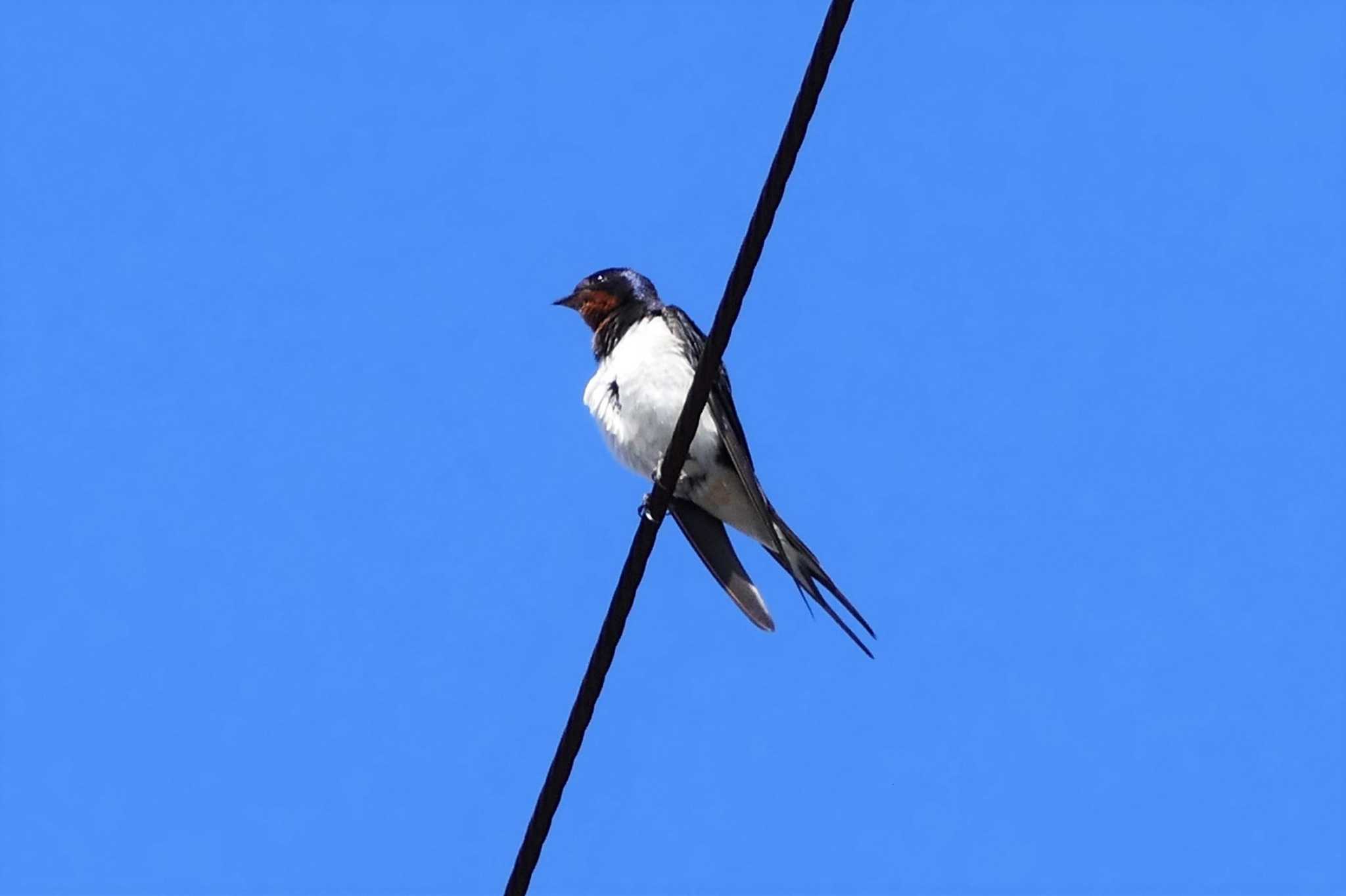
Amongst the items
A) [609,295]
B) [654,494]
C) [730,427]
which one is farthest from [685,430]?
[609,295]

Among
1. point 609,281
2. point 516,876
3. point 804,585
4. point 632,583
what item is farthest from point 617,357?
point 516,876

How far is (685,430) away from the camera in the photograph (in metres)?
3.98

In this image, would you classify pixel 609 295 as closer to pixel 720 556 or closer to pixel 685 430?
pixel 720 556

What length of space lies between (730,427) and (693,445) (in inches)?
7.3

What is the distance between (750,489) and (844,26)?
2236 mm

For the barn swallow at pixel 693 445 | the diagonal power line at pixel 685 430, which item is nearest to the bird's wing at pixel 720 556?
the barn swallow at pixel 693 445

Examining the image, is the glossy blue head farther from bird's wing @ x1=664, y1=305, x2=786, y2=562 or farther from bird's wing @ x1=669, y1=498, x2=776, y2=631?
bird's wing @ x1=669, y1=498, x2=776, y2=631

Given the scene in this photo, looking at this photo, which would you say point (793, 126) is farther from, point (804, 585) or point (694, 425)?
point (804, 585)

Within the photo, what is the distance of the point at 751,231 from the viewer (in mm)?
3475

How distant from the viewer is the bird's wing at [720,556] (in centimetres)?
527

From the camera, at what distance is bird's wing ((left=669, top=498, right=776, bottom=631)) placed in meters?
5.27

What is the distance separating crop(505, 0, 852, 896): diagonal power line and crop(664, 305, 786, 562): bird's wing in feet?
3.99

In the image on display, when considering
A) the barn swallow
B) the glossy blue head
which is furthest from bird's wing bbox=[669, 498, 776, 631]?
the glossy blue head

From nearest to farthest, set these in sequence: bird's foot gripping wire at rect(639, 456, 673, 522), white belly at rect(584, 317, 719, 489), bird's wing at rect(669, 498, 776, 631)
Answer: bird's foot gripping wire at rect(639, 456, 673, 522)
bird's wing at rect(669, 498, 776, 631)
white belly at rect(584, 317, 719, 489)
